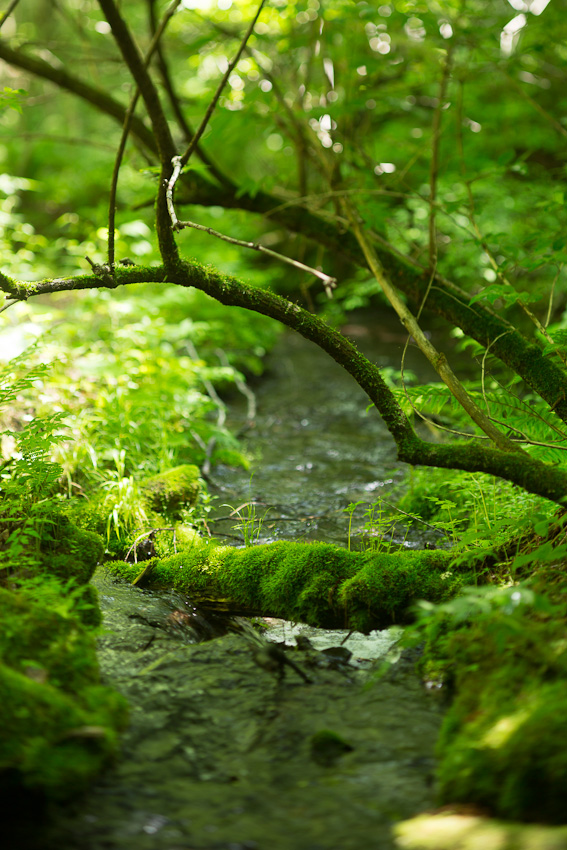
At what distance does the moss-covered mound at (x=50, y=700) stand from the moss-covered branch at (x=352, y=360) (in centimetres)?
138

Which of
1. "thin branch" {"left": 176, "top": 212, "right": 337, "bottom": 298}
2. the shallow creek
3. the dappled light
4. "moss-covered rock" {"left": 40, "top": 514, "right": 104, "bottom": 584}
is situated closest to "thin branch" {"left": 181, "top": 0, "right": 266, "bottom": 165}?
the dappled light

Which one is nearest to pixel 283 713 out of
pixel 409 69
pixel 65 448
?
pixel 65 448

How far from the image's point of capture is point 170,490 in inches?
167

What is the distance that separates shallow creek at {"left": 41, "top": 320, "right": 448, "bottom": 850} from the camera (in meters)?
1.65

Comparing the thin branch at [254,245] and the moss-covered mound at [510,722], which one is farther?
the thin branch at [254,245]


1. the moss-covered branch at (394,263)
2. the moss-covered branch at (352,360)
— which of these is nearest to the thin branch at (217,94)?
the moss-covered branch at (352,360)

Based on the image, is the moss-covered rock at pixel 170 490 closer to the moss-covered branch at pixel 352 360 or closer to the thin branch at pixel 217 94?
the moss-covered branch at pixel 352 360

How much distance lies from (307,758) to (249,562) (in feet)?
4.31

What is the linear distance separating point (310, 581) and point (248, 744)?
1.05m

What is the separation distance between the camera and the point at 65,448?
4.55 meters

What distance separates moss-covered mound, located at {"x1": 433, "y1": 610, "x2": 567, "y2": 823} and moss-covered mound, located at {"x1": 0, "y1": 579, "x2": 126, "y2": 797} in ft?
3.61

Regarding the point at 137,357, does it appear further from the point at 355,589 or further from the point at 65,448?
the point at 355,589

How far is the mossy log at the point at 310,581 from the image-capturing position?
2877 mm

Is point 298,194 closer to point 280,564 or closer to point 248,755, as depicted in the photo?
point 280,564
